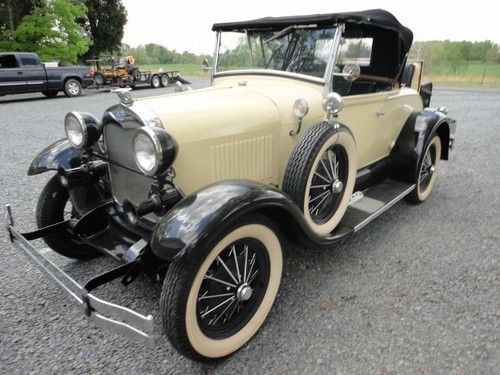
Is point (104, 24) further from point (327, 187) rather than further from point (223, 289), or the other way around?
point (223, 289)

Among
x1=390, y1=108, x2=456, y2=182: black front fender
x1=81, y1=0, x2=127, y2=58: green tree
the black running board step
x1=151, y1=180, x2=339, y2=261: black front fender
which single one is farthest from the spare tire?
x1=81, y1=0, x2=127, y2=58: green tree

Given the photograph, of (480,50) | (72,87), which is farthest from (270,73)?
(480,50)

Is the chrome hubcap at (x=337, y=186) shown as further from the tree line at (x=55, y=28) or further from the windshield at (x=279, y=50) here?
the tree line at (x=55, y=28)

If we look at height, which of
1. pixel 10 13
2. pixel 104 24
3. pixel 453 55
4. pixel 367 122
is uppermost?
pixel 104 24

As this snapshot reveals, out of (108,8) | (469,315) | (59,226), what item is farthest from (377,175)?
(108,8)

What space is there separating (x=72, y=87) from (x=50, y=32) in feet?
17.7

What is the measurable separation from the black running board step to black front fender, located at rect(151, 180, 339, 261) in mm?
952

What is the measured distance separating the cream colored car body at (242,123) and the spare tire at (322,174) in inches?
10.2

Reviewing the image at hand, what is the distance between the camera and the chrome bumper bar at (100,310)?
1.73m

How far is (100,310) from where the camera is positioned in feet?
6.21

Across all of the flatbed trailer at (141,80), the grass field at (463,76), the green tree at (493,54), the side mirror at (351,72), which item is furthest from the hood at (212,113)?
the green tree at (493,54)

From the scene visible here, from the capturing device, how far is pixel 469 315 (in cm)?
247

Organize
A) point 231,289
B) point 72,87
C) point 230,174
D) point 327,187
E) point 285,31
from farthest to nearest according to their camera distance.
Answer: point 72,87 < point 285,31 < point 327,187 < point 230,174 < point 231,289

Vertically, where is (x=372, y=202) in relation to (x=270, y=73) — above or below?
below
